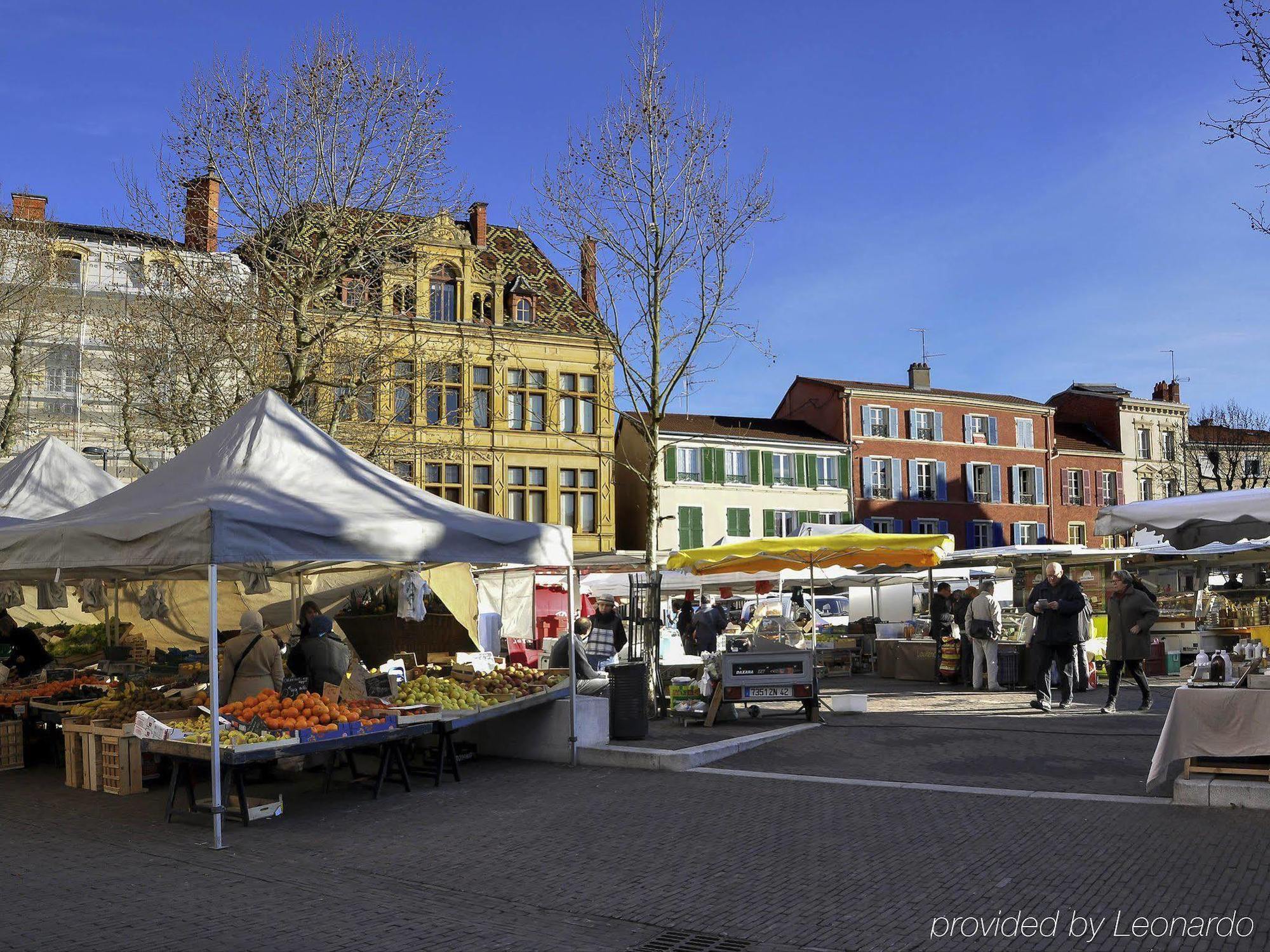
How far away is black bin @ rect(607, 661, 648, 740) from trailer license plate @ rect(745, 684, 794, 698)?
1.73 meters

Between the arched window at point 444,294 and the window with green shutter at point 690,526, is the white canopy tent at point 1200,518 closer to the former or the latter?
the arched window at point 444,294

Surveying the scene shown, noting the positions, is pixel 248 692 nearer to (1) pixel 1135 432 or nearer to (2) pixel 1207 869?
(2) pixel 1207 869

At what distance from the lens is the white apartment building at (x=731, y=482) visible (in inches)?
1944

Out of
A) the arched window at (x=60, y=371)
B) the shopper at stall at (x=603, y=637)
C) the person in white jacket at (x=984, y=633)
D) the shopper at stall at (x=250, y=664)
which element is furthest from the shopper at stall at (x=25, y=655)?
the arched window at (x=60, y=371)

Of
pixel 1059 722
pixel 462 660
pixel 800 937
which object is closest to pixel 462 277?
pixel 462 660

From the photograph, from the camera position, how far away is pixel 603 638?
54.3ft

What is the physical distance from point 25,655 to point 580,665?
765cm

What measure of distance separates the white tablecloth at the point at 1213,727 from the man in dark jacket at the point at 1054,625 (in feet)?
17.6

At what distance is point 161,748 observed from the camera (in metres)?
9.25

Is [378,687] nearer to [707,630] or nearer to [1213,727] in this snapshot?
[1213,727]

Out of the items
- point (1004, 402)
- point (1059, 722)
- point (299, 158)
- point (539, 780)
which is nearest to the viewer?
point (539, 780)

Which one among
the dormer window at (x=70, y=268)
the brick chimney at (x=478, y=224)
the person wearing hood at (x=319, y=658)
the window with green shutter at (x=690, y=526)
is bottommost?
the person wearing hood at (x=319, y=658)

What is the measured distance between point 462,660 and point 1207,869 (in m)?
12.5

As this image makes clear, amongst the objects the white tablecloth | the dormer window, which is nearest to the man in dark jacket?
the white tablecloth
